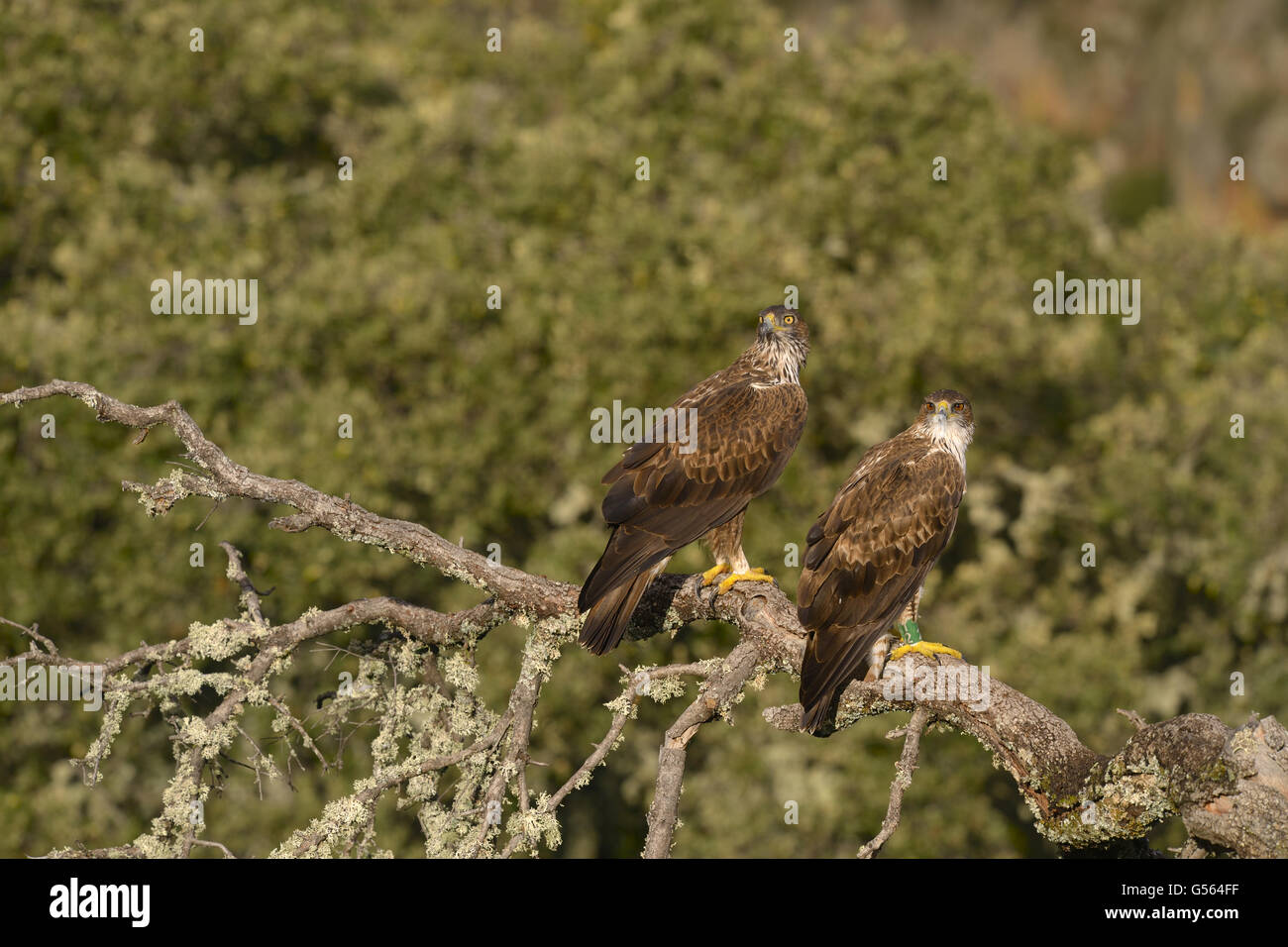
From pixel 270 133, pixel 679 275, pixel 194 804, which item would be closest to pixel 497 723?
pixel 194 804

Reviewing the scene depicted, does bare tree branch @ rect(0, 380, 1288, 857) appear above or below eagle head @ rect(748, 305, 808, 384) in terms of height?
below

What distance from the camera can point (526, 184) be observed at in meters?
17.3

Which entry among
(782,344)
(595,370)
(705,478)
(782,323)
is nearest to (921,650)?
(705,478)

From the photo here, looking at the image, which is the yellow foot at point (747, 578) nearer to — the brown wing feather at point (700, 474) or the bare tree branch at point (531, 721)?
the bare tree branch at point (531, 721)

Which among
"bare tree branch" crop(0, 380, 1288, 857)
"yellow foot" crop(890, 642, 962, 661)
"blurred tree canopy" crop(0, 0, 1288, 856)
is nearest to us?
"bare tree branch" crop(0, 380, 1288, 857)

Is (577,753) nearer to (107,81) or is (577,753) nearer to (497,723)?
(497,723)

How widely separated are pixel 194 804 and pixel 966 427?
500cm

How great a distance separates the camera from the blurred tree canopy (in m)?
14.6

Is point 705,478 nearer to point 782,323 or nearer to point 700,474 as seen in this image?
point 700,474

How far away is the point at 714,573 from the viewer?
7.71 meters

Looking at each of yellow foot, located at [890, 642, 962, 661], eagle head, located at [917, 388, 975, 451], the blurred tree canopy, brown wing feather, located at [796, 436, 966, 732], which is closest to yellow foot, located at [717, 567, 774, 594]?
brown wing feather, located at [796, 436, 966, 732]

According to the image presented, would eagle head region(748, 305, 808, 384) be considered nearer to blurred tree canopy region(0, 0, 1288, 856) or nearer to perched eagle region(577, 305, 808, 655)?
perched eagle region(577, 305, 808, 655)

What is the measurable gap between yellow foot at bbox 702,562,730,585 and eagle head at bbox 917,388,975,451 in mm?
1530

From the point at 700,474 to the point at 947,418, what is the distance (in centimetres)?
161
